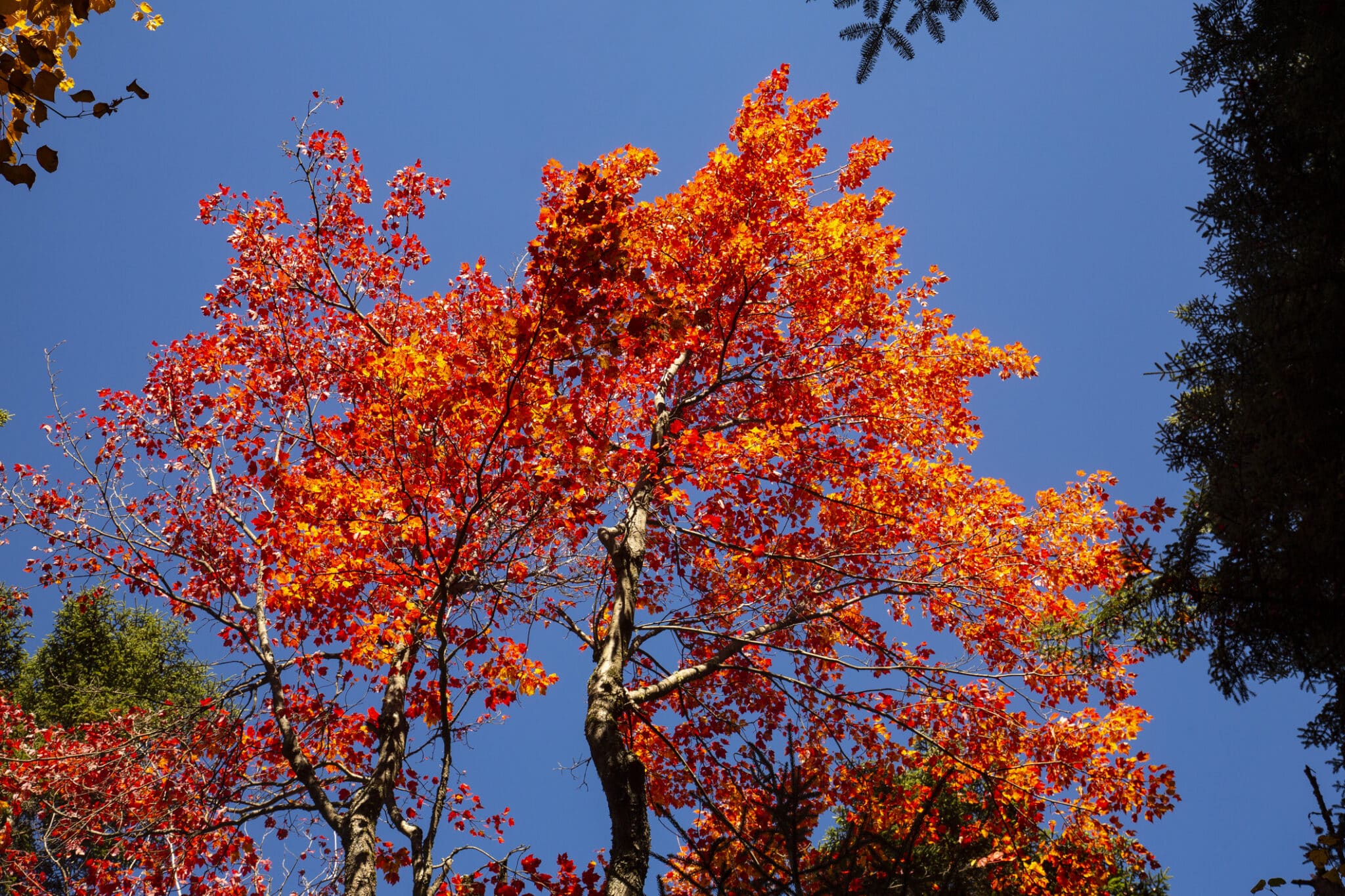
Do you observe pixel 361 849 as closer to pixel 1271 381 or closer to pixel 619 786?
pixel 619 786

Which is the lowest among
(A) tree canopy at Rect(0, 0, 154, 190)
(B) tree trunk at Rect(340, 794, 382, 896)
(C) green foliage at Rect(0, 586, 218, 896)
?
(B) tree trunk at Rect(340, 794, 382, 896)

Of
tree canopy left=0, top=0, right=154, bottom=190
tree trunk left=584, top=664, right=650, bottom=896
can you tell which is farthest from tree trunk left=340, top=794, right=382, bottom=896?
tree canopy left=0, top=0, right=154, bottom=190

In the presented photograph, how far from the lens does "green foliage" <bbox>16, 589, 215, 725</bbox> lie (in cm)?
2064

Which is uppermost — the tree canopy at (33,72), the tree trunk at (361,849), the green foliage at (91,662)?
the green foliage at (91,662)

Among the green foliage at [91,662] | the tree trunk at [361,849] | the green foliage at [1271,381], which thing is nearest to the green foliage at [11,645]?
the green foliage at [91,662]

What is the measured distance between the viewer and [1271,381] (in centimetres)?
446

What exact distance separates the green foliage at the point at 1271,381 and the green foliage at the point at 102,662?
870 inches

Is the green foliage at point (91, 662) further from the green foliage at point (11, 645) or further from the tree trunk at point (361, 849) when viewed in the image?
the tree trunk at point (361, 849)

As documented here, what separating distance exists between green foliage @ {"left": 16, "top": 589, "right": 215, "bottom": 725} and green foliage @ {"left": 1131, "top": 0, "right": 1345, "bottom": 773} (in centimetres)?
2211

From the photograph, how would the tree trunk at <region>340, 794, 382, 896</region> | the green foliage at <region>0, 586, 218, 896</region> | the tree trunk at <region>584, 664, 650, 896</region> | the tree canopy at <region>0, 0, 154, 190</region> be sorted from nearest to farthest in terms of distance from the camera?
the tree canopy at <region>0, 0, 154, 190</region>, the tree trunk at <region>584, 664, 650, 896</region>, the tree trunk at <region>340, 794, 382, 896</region>, the green foliage at <region>0, 586, 218, 896</region>

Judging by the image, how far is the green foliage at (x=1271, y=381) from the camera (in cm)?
430

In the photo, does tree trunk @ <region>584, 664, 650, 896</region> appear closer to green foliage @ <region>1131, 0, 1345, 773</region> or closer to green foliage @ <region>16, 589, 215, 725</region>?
green foliage @ <region>1131, 0, 1345, 773</region>

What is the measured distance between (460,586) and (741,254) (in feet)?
18.2

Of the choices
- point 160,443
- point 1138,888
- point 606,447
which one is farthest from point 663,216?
→ point 1138,888
